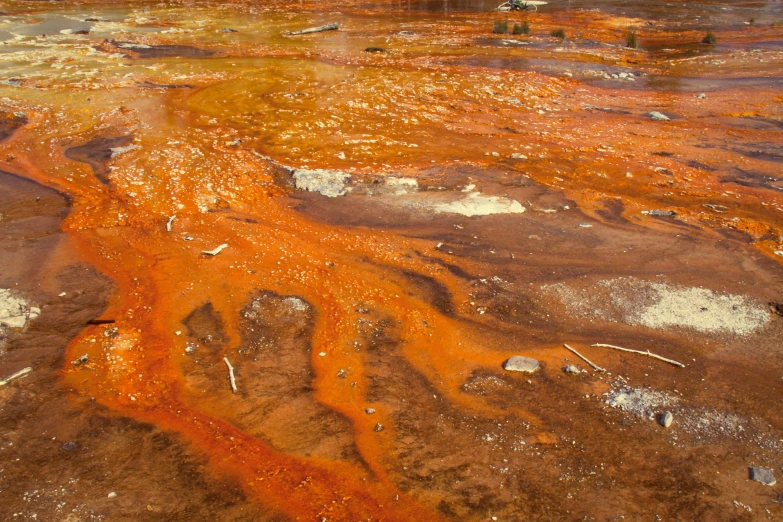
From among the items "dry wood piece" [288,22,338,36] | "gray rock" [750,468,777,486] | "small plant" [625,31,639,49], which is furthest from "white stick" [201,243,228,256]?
"small plant" [625,31,639,49]

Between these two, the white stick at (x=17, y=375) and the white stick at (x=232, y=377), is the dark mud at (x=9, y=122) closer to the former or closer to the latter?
the white stick at (x=17, y=375)

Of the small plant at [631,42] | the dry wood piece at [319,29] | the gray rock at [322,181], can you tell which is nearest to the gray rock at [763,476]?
the gray rock at [322,181]

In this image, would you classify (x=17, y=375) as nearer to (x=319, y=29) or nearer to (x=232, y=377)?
(x=232, y=377)

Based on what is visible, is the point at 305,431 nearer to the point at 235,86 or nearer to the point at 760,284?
the point at 760,284

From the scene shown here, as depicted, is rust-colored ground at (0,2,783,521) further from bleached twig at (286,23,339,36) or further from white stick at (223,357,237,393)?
bleached twig at (286,23,339,36)

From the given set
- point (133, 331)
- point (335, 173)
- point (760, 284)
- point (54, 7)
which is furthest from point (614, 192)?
point (54, 7)

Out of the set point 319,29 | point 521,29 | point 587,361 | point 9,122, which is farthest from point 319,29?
point 587,361

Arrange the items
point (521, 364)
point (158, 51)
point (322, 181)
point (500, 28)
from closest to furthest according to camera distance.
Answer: point (521, 364), point (322, 181), point (158, 51), point (500, 28)
